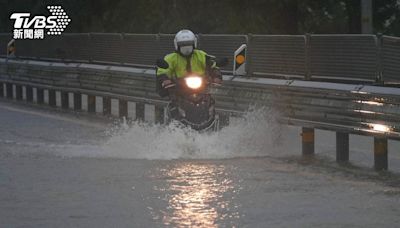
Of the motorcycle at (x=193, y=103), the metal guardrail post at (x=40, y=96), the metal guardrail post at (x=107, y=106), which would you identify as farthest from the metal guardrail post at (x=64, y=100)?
the motorcycle at (x=193, y=103)

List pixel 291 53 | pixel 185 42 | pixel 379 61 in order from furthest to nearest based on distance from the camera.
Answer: pixel 291 53, pixel 379 61, pixel 185 42

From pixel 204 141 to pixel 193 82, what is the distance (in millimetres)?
763

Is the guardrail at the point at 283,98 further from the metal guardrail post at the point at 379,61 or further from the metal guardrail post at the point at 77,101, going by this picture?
the metal guardrail post at the point at 379,61

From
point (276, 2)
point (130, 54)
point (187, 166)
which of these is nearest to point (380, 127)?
point (187, 166)

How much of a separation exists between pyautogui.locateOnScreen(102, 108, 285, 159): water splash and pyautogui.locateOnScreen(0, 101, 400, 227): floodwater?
0.05ft

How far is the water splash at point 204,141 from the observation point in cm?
1363

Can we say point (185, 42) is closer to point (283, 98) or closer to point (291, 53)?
point (283, 98)

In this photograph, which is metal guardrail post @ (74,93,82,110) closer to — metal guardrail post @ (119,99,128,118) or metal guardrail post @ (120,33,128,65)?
metal guardrail post @ (120,33,128,65)

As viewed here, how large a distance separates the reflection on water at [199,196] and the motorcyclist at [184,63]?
5.43 ft

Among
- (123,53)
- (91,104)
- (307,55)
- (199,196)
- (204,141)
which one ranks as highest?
(123,53)

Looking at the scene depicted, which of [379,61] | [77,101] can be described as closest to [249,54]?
[379,61]

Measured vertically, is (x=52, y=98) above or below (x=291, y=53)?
below

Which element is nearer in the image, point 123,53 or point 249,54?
point 249,54

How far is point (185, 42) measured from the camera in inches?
548
